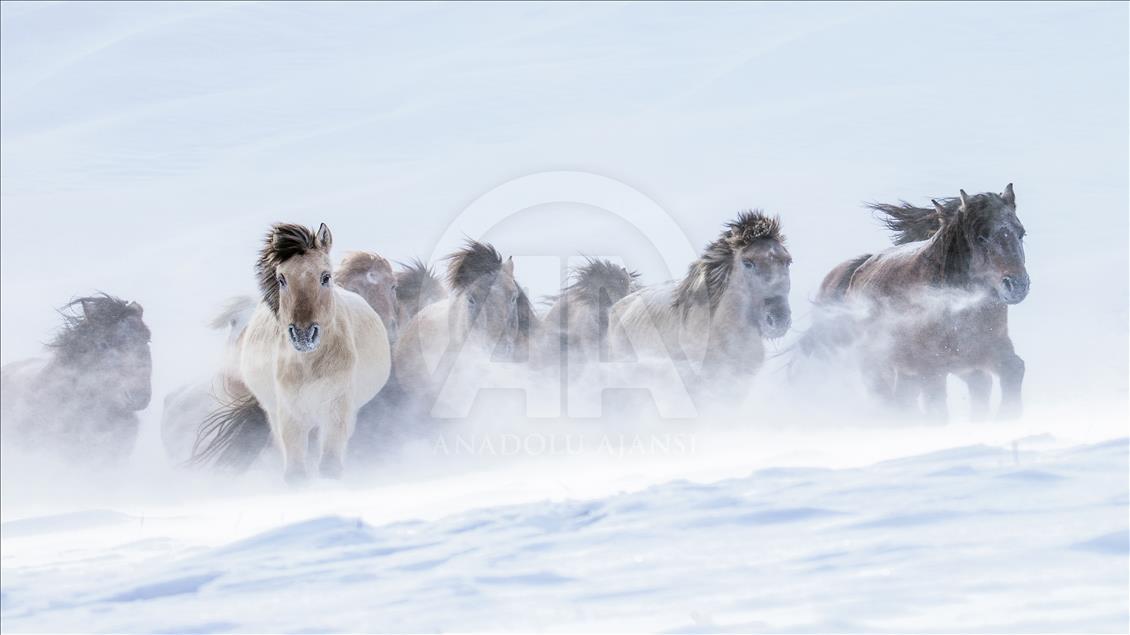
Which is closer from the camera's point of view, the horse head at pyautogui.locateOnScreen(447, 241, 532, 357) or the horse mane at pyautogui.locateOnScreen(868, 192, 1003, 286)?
the horse mane at pyautogui.locateOnScreen(868, 192, 1003, 286)

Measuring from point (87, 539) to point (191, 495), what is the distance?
793mm

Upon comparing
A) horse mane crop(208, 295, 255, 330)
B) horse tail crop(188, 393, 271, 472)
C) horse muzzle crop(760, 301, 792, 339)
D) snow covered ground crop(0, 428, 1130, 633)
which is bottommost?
snow covered ground crop(0, 428, 1130, 633)

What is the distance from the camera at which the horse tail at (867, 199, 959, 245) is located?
376 inches

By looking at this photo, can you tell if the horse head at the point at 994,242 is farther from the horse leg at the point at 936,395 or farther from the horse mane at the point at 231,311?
the horse mane at the point at 231,311

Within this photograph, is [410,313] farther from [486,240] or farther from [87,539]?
[87,539]

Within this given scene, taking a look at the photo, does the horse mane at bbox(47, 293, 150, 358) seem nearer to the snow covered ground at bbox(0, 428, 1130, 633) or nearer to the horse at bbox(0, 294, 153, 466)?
the horse at bbox(0, 294, 153, 466)

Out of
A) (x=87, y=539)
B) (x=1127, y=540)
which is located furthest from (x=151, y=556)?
(x=1127, y=540)

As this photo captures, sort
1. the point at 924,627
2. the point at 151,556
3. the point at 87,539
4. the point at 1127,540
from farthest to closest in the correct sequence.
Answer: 1. the point at 87,539
2. the point at 151,556
3. the point at 1127,540
4. the point at 924,627

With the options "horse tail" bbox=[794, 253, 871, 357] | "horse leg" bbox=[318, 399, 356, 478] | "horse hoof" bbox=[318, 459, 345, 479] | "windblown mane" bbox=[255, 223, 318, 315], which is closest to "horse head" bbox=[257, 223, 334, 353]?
"windblown mane" bbox=[255, 223, 318, 315]

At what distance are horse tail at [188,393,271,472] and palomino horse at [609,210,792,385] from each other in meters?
2.60

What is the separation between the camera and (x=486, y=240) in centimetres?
944

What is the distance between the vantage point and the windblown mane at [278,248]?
7.71 meters

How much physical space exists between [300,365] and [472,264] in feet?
5.50

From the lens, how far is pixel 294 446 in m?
8.20
